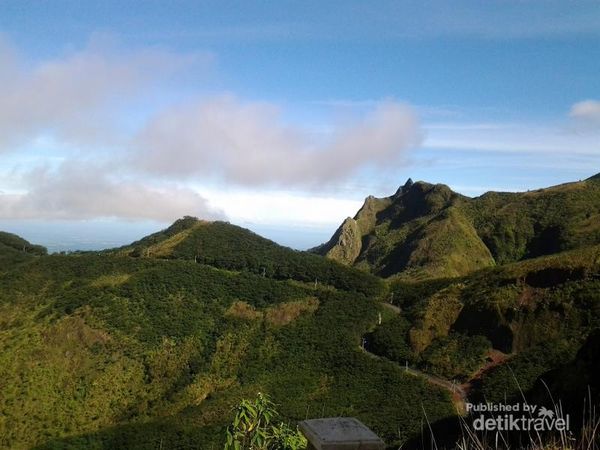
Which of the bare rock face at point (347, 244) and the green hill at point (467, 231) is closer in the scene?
the green hill at point (467, 231)

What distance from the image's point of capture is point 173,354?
214ft

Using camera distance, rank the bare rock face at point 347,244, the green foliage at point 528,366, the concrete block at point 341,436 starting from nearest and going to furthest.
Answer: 1. the concrete block at point 341,436
2. the green foliage at point 528,366
3. the bare rock face at point 347,244

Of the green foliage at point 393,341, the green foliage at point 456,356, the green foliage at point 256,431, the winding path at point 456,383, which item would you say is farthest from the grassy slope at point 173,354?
the green foliage at point 256,431

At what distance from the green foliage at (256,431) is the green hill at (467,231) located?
8877cm

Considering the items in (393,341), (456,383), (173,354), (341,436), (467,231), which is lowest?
(456,383)

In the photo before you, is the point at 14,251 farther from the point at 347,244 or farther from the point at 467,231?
the point at 467,231

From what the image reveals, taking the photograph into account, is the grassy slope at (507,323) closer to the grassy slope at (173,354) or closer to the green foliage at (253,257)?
the grassy slope at (173,354)

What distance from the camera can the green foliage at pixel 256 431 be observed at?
5590 millimetres

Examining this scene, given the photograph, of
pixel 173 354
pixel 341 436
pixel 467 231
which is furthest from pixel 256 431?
pixel 467 231

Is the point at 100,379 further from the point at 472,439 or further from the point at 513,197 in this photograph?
the point at 513,197

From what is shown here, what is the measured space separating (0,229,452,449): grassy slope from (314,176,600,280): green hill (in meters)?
26.5

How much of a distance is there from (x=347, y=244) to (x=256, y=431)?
129 meters

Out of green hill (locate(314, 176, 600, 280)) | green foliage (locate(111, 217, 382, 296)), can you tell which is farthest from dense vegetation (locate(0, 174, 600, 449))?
green hill (locate(314, 176, 600, 280))

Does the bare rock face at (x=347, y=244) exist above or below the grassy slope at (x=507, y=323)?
above
